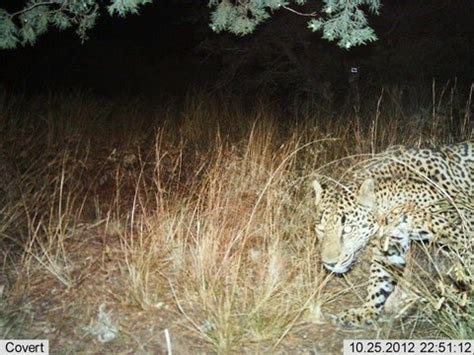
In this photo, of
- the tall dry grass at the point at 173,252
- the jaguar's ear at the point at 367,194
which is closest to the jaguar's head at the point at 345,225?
the jaguar's ear at the point at 367,194

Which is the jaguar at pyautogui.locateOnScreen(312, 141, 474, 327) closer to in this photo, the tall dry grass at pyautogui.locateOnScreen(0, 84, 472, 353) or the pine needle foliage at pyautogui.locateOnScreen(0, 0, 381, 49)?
the tall dry grass at pyautogui.locateOnScreen(0, 84, 472, 353)

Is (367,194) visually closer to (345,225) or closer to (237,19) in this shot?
(345,225)

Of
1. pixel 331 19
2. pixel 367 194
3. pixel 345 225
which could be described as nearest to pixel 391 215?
pixel 367 194

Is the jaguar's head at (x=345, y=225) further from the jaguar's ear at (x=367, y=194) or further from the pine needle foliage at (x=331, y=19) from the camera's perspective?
the pine needle foliage at (x=331, y=19)

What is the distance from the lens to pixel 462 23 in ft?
29.8

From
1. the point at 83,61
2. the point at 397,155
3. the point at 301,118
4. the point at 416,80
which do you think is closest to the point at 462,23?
the point at 416,80

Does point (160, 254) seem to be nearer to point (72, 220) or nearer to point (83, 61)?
point (72, 220)

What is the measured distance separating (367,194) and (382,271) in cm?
57

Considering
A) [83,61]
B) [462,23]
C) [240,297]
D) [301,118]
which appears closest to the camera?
[240,297]

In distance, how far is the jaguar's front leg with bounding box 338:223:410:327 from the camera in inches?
147

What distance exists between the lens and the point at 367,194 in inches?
144

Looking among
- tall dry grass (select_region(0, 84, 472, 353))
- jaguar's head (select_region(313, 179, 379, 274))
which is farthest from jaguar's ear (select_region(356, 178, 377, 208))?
tall dry grass (select_region(0, 84, 472, 353))

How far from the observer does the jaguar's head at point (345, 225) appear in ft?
11.6

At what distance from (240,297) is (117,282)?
77 cm
